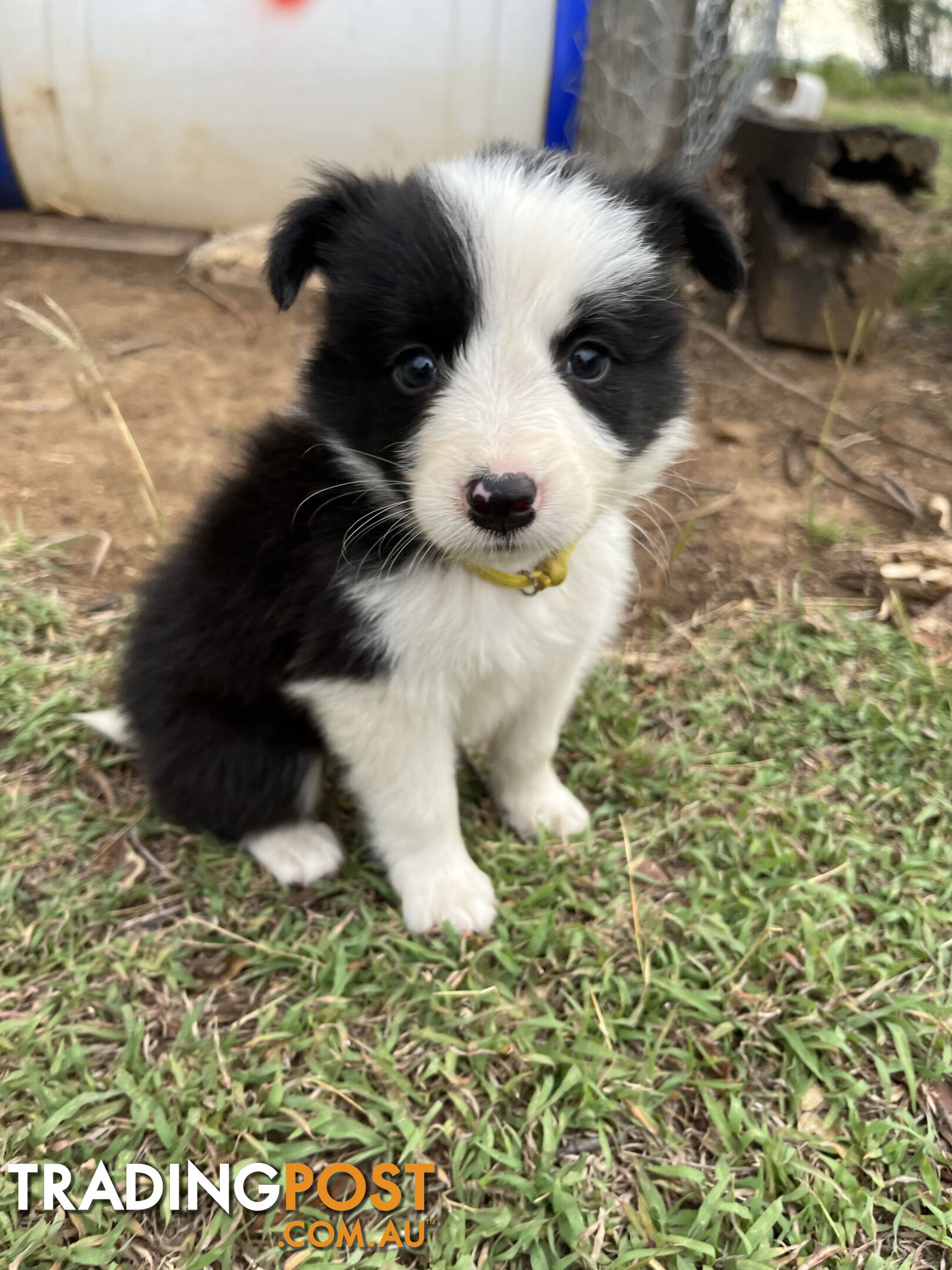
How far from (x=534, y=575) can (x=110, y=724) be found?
55.5 inches

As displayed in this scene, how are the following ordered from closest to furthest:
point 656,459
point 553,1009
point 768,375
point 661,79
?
point 656,459 < point 553,1009 < point 661,79 < point 768,375

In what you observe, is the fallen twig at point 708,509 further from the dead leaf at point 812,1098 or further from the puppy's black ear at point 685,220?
the dead leaf at point 812,1098

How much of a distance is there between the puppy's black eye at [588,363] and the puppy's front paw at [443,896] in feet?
3.91

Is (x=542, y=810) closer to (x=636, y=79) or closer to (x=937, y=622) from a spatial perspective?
(x=937, y=622)

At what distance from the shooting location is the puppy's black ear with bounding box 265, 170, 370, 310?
1.71 m

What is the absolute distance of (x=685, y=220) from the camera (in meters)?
1.86

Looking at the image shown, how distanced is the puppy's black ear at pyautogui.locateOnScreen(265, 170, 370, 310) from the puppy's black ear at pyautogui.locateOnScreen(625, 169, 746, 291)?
0.56 meters

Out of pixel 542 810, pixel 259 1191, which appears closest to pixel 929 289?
pixel 542 810

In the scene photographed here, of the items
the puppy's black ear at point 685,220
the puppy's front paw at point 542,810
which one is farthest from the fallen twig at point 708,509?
the puppy's black ear at point 685,220

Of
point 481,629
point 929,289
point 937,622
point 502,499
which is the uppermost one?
point 502,499

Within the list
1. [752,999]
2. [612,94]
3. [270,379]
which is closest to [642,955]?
[752,999]

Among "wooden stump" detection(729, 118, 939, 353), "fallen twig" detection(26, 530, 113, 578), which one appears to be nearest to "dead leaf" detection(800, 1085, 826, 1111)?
"fallen twig" detection(26, 530, 113, 578)

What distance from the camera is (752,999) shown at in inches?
78.9

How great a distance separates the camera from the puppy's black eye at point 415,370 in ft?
5.30
